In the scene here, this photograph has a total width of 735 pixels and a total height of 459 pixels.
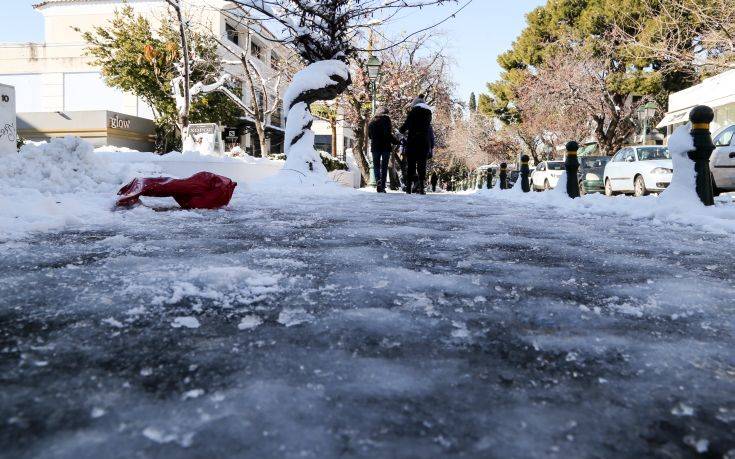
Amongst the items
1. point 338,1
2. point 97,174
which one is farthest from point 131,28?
point 97,174

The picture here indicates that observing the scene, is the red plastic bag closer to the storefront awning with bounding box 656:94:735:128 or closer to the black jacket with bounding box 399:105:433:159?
the black jacket with bounding box 399:105:433:159

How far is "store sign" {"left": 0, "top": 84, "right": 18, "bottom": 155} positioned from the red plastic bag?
407cm

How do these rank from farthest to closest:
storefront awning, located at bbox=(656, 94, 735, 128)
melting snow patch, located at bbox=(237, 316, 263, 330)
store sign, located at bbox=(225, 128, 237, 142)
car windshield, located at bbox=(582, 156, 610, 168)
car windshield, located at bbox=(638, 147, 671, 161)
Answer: store sign, located at bbox=(225, 128, 237, 142) → storefront awning, located at bbox=(656, 94, 735, 128) → car windshield, located at bbox=(582, 156, 610, 168) → car windshield, located at bbox=(638, 147, 671, 161) → melting snow patch, located at bbox=(237, 316, 263, 330)

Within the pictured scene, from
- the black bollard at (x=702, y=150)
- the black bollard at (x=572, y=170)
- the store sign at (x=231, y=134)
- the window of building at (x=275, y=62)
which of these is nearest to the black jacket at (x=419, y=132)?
the black bollard at (x=572, y=170)

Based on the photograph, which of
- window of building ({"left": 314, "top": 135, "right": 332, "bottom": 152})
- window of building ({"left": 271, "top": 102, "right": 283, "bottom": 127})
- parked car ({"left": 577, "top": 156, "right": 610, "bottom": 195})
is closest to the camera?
parked car ({"left": 577, "top": 156, "right": 610, "bottom": 195})

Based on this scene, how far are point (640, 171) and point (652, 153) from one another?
0.85 m

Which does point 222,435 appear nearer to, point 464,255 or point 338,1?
point 464,255

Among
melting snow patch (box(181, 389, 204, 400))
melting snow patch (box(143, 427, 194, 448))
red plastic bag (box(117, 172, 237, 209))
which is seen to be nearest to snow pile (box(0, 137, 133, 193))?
red plastic bag (box(117, 172, 237, 209))

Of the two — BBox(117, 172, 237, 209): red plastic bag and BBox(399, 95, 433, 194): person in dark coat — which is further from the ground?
BBox(399, 95, 433, 194): person in dark coat

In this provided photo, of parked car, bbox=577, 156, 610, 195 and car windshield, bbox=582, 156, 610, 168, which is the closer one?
parked car, bbox=577, 156, 610, 195

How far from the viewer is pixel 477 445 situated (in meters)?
0.86

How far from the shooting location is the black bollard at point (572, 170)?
7.66 metres

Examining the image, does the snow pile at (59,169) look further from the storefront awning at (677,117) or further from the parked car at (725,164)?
the storefront awning at (677,117)

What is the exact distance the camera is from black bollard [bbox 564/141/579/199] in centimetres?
766
